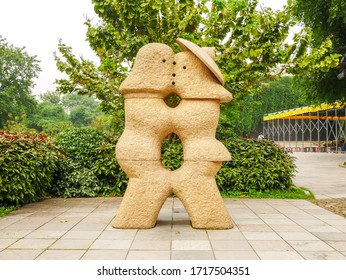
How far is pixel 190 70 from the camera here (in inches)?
229

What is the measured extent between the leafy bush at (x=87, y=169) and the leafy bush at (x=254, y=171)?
2727 mm

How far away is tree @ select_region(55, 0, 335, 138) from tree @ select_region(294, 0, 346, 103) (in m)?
6.29

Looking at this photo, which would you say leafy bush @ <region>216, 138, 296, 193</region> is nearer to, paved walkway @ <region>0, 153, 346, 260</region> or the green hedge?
the green hedge

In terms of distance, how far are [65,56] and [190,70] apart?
181 inches

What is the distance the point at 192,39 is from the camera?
8906mm

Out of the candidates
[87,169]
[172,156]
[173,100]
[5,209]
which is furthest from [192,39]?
[5,209]

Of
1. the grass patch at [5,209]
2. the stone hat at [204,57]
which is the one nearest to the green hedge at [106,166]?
the grass patch at [5,209]

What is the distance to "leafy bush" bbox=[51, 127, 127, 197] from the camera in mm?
8992

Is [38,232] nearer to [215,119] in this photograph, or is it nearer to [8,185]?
[8,185]

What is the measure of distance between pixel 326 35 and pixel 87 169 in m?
12.9

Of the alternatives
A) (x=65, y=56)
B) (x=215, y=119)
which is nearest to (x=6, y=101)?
(x=65, y=56)

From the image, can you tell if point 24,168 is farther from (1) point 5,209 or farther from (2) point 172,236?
(2) point 172,236

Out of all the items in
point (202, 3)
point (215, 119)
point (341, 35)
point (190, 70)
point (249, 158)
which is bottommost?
point (249, 158)
